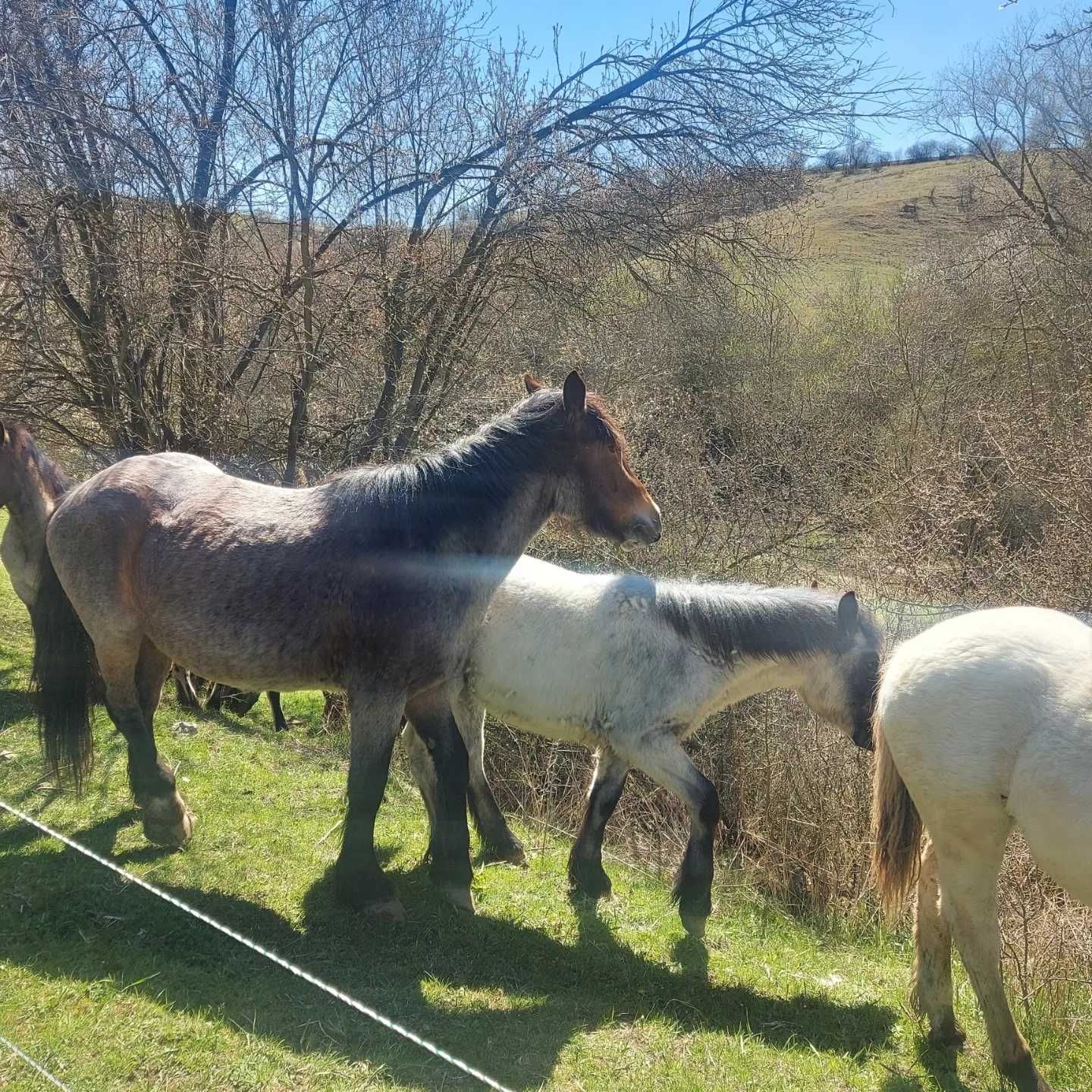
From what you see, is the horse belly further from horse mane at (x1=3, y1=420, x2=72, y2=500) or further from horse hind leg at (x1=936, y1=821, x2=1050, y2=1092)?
horse mane at (x1=3, y1=420, x2=72, y2=500)

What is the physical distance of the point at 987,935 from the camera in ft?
10.3

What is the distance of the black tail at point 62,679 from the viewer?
4832mm

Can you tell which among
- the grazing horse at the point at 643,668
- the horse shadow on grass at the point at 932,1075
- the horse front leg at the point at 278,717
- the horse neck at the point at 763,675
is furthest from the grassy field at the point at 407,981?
the horse front leg at the point at 278,717

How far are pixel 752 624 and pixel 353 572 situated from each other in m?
2.28

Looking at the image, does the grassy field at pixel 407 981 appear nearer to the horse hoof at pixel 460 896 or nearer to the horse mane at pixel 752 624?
the horse hoof at pixel 460 896

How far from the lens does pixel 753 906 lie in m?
5.14

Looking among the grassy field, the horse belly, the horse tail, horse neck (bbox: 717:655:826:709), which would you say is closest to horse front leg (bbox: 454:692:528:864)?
the grassy field

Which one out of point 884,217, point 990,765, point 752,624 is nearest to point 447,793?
point 752,624

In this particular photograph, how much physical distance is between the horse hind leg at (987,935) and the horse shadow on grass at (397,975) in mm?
552

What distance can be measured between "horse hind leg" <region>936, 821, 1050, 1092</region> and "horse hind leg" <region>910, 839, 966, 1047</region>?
0.58ft

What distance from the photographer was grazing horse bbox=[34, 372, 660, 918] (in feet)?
13.3

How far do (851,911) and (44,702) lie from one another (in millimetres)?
4857

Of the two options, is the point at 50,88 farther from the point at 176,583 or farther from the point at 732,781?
the point at 732,781

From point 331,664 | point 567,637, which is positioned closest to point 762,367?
point 567,637
